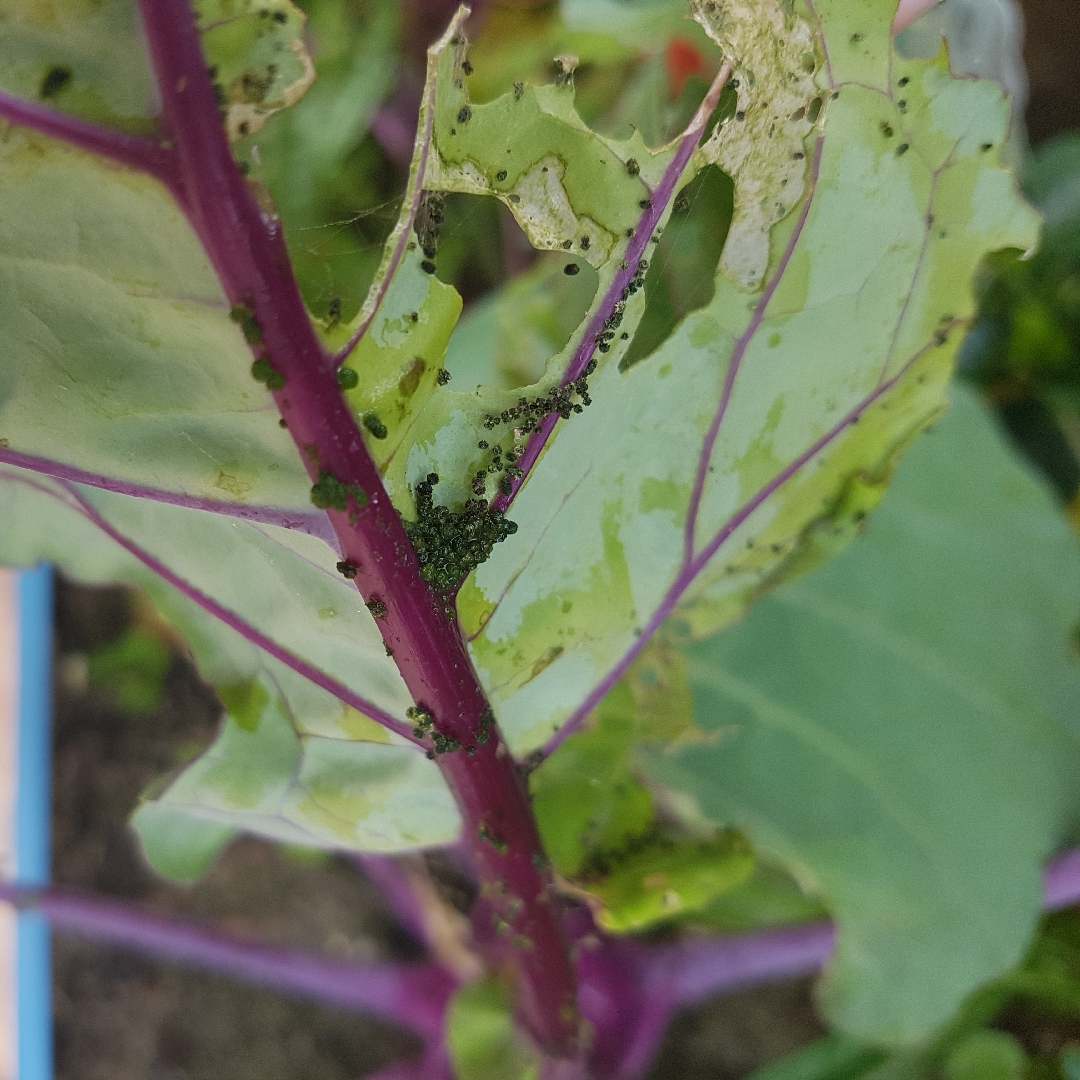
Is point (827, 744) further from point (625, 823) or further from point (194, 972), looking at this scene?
point (194, 972)

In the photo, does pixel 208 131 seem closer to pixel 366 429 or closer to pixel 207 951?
pixel 366 429

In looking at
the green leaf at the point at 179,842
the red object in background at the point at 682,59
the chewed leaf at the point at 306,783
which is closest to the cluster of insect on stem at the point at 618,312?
the chewed leaf at the point at 306,783

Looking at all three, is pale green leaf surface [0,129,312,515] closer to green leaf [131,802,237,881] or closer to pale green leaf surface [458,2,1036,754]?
pale green leaf surface [458,2,1036,754]

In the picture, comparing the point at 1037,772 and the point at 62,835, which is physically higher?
the point at 62,835

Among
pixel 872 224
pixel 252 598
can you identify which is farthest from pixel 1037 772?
pixel 252 598

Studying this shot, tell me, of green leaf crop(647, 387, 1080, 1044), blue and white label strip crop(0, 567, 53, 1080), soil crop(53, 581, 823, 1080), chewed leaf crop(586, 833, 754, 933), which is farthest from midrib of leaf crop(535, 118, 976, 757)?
blue and white label strip crop(0, 567, 53, 1080)
